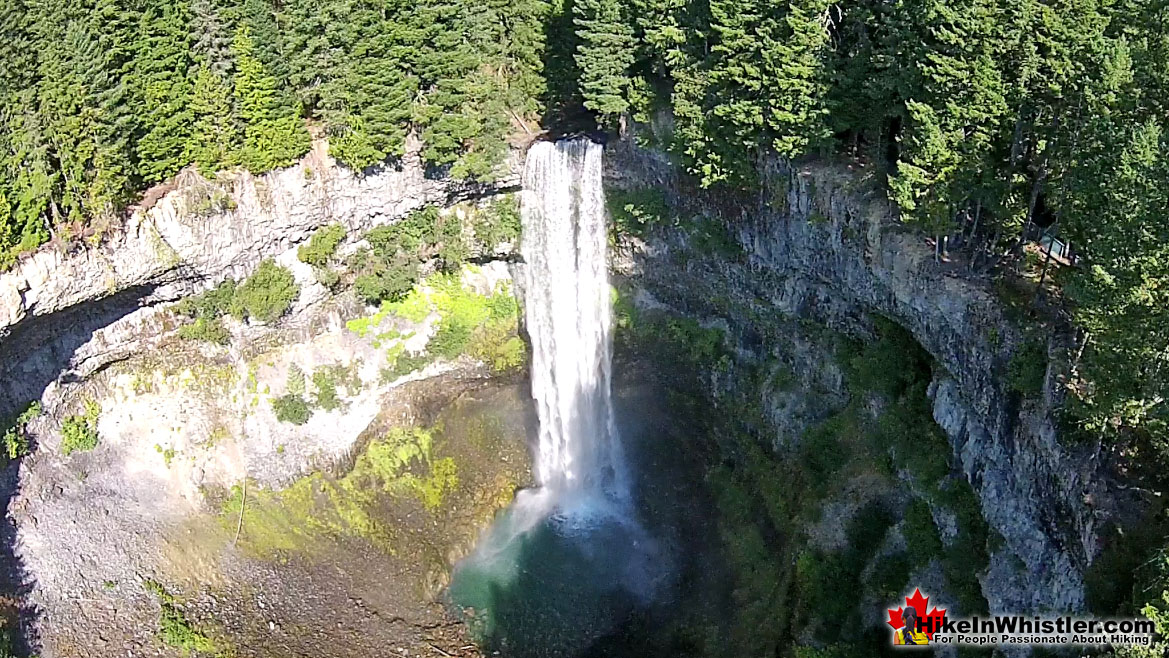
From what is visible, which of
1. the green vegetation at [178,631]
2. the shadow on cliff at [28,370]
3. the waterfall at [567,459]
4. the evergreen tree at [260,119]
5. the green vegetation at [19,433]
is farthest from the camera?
the evergreen tree at [260,119]

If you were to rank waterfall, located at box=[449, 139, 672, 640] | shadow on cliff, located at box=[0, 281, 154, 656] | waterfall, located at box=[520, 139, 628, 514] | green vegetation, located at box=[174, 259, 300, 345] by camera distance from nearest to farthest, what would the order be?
shadow on cliff, located at box=[0, 281, 154, 656], waterfall, located at box=[449, 139, 672, 640], green vegetation, located at box=[174, 259, 300, 345], waterfall, located at box=[520, 139, 628, 514]

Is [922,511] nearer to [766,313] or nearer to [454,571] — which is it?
[766,313]

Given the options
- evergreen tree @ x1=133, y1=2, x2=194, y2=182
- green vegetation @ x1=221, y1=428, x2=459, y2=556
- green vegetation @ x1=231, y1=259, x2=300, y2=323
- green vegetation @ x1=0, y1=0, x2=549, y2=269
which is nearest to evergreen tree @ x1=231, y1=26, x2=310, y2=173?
green vegetation @ x1=0, y1=0, x2=549, y2=269

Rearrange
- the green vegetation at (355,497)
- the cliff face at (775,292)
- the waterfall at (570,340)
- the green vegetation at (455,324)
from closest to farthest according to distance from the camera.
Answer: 1. the cliff face at (775,292)
2. the green vegetation at (355,497)
3. the waterfall at (570,340)
4. the green vegetation at (455,324)

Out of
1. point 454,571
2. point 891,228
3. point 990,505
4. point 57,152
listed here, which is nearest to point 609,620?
point 454,571

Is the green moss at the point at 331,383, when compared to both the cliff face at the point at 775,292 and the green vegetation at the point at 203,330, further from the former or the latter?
the green vegetation at the point at 203,330

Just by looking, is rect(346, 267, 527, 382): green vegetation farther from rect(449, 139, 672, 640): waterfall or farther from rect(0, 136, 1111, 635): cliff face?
rect(0, 136, 1111, 635): cliff face

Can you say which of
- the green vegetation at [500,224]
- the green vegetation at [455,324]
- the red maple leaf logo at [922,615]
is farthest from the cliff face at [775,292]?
the green vegetation at [455,324]
